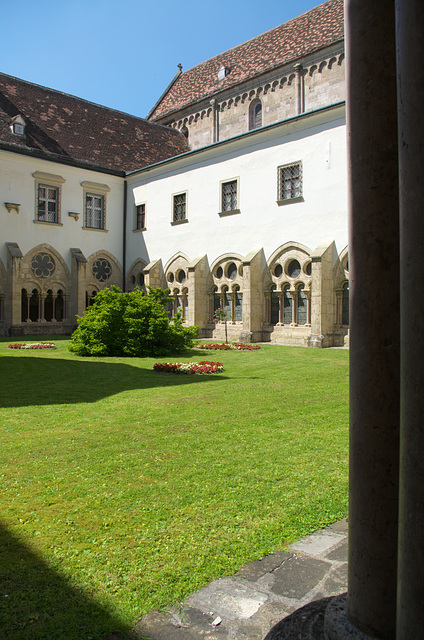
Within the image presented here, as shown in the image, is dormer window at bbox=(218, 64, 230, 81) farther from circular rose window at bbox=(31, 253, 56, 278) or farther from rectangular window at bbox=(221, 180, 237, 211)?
circular rose window at bbox=(31, 253, 56, 278)

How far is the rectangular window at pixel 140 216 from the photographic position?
1106 inches

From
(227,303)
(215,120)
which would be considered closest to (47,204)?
(227,303)

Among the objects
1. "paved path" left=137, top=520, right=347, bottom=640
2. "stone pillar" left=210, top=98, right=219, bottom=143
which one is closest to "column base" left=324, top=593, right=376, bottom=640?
"paved path" left=137, top=520, right=347, bottom=640

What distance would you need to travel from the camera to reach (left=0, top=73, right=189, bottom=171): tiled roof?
2576 centimetres

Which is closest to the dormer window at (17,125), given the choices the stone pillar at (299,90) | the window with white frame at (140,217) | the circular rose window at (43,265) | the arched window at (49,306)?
the circular rose window at (43,265)

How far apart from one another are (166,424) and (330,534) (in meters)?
3.28

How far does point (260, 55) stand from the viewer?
30.9 metres

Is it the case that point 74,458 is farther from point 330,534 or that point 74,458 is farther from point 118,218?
point 118,218

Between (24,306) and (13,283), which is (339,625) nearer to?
(13,283)

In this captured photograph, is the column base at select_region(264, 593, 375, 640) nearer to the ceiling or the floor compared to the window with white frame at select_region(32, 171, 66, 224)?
nearer to the floor

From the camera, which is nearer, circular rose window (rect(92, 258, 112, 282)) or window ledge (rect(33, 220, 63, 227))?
window ledge (rect(33, 220, 63, 227))

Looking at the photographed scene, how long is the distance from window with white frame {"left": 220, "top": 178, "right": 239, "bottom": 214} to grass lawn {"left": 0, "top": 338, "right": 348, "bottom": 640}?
16.0m

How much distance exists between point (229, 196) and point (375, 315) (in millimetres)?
22370

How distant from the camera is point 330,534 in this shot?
11.0ft
